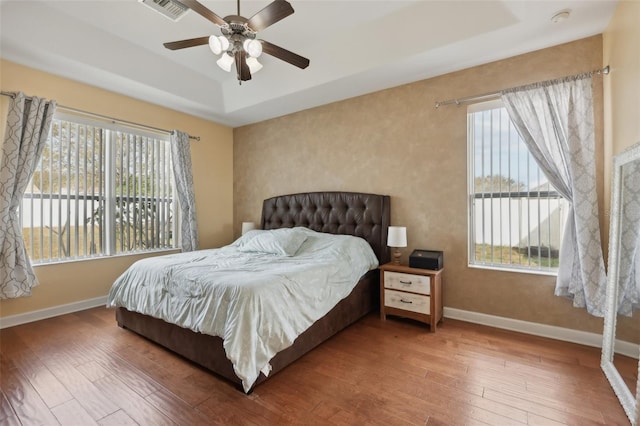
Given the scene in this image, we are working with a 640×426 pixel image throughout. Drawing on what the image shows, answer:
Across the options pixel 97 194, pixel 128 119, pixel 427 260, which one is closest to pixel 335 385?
pixel 427 260

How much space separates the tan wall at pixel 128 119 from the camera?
293cm

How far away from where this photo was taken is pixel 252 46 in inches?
80.9

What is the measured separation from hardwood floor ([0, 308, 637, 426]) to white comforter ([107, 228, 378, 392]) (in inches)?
11.6

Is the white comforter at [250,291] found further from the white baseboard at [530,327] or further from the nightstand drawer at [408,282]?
the white baseboard at [530,327]

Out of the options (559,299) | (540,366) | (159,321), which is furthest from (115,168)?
(559,299)

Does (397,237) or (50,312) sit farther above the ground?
(397,237)

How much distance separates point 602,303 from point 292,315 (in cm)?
241

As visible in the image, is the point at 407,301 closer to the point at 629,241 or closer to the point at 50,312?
the point at 629,241

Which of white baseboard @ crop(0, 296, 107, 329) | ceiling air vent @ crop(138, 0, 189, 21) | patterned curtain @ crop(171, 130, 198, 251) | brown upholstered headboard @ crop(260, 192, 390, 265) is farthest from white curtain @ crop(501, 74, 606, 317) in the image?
white baseboard @ crop(0, 296, 107, 329)

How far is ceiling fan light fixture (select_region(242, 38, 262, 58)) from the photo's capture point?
80.6 inches

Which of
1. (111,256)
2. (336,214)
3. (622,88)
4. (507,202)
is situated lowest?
(111,256)

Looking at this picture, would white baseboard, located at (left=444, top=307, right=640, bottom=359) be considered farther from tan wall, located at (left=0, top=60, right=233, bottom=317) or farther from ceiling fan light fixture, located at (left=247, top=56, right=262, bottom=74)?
tan wall, located at (left=0, top=60, right=233, bottom=317)

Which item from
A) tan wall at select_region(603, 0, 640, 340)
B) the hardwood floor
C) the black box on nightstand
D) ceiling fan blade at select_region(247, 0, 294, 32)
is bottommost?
the hardwood floor

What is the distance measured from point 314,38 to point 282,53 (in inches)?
44.1
